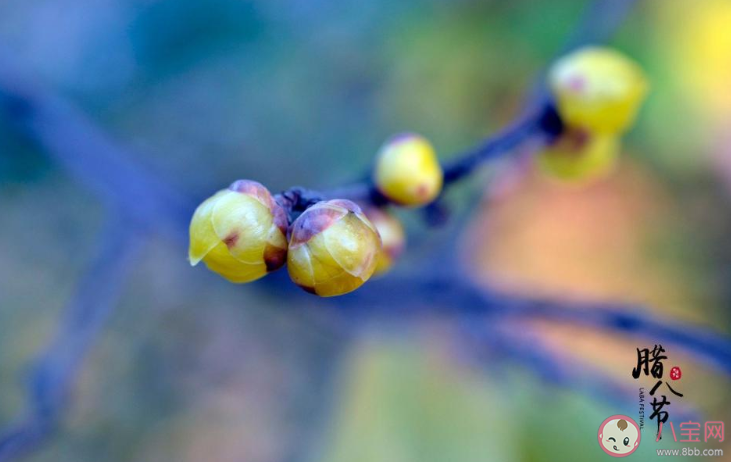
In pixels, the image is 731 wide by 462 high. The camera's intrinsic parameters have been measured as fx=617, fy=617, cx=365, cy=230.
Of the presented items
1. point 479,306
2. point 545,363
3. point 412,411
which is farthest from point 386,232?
point 412,411

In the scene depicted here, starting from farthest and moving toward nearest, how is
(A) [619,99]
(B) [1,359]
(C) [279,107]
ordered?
(C) [279,107], (B) [1,359], (A) [619,99]

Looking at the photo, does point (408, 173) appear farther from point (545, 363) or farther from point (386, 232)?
point (545, 363)

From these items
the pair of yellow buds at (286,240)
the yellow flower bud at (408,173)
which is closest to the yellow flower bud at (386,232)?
the yellow flower bud at (408,173)

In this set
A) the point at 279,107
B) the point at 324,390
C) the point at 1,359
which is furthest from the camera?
the point at 279,107

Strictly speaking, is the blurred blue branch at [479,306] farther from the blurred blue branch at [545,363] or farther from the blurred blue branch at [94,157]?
the blurred blue branch at [94,157]

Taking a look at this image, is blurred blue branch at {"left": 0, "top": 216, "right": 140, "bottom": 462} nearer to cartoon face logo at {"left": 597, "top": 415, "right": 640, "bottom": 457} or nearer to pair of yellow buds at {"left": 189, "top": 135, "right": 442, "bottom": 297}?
pair of yellow buds at {"left": 189, "top": 135, "right": 442, "bottom": 297}

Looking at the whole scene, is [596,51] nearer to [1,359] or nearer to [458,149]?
[458,149]

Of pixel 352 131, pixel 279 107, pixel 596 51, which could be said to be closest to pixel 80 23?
pixel 279 107
